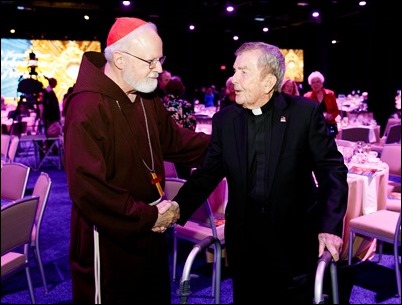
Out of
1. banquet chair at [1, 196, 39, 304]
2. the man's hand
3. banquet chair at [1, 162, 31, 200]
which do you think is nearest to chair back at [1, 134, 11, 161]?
banquet chair at [1, 162, 31, 200]

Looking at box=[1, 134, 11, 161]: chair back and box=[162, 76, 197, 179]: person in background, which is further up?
box=[162, 76, 197, 179]: person in background

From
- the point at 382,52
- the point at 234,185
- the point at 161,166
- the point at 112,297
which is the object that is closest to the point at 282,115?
the point at 234,185

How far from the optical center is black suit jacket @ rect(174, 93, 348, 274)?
2.04 m

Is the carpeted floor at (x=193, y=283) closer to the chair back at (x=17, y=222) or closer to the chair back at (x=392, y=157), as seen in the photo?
the chair back at (x=17, y=222)

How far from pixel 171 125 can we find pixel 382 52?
9.72 metres

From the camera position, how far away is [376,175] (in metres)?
4.14

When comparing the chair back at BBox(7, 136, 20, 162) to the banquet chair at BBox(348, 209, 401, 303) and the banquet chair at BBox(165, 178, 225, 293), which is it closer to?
the banquet chair at BBox(165, 178, 225, 293)

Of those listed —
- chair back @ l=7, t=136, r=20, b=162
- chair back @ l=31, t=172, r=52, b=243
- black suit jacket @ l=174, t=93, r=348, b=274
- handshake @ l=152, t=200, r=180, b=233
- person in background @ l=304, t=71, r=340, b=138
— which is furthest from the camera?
person in background @ l=304, t=71, r=340, b=138

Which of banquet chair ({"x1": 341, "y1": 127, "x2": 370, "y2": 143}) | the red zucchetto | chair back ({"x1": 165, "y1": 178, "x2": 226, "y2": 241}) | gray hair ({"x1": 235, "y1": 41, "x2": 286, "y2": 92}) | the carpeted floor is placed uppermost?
the red zucchetto

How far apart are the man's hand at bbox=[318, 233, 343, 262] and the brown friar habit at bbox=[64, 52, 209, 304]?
0.74 meters

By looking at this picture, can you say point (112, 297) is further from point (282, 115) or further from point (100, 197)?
point (282, 115)

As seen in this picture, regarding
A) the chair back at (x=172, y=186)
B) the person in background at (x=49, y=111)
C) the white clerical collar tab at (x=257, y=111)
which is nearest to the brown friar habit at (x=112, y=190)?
the white clerical collar tab at (x=257, y=111)

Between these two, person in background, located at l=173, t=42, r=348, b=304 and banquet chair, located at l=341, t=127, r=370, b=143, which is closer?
person in background, located at l=173, t=42, r=348, b=304

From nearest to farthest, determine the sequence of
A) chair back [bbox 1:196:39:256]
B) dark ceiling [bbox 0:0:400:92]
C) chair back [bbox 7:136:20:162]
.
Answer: chair back [bbox 1:196:39:256] → chair back [bbox 7:136:20:162] → dark ceiling [bbox 0:0:400:92]
